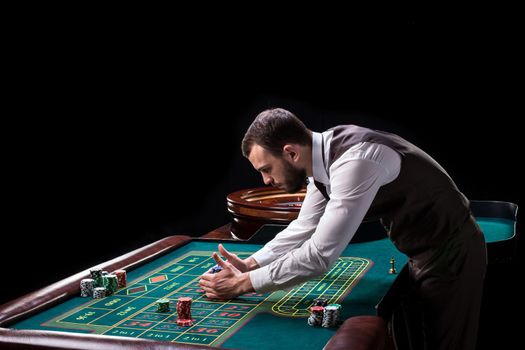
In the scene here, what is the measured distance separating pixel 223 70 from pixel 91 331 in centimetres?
462

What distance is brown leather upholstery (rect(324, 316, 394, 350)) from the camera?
1.89 meters

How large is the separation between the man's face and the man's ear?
2 cm

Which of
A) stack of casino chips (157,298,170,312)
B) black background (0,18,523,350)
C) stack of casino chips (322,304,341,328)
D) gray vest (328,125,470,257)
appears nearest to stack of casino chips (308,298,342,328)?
stack of casino chips (322,304,341,328)

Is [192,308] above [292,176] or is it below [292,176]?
below

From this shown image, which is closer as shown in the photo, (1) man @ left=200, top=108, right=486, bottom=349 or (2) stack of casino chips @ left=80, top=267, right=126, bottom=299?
(1) man @ left=200, top=108, right=486, bottom=349

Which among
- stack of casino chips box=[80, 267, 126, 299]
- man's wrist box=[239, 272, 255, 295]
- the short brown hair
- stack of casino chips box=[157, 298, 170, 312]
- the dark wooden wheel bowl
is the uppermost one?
the short brown hair

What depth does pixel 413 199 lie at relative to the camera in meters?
2.75

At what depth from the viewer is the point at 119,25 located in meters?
5.33

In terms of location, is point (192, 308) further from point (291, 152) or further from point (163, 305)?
point (291, 152)

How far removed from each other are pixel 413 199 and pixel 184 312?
1124mm

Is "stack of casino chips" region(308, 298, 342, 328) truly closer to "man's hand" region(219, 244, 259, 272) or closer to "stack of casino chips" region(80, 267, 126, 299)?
"man's hand" region(219, 244, 259, 272)

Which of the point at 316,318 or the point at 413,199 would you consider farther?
the point at 413,199

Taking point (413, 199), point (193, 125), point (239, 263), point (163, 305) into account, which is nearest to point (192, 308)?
point (163, 305)

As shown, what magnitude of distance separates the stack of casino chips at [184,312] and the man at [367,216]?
0.92 feet
